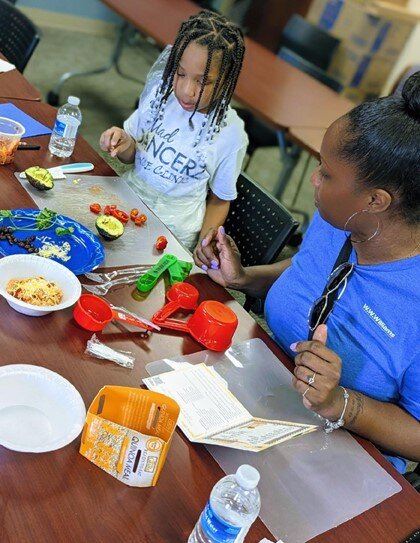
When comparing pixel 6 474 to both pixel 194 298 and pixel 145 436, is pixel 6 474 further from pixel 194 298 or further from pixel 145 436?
pixel 194 298

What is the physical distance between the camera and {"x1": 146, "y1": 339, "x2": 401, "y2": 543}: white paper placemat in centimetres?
100

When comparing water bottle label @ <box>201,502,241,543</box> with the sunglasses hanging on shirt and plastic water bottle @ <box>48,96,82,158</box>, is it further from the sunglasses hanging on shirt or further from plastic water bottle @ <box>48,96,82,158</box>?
plastic water bottle @ <box>48,96,82,158</box>

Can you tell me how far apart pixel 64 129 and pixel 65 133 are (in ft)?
0.05

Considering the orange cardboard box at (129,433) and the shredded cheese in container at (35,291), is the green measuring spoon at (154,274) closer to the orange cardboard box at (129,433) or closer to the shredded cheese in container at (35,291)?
the shredded cheese in container at (35,291)

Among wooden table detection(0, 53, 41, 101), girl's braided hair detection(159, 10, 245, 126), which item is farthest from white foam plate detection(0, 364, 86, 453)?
wooden table detection(0, 53, 41, 101)

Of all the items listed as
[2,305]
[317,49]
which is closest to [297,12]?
[317,49]

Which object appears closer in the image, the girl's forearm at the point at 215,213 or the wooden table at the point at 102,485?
the wooden table at the point at 102,485

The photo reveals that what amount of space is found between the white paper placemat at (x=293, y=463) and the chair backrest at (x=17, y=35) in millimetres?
1763

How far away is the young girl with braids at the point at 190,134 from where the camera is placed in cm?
171

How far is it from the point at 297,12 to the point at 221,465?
505cm

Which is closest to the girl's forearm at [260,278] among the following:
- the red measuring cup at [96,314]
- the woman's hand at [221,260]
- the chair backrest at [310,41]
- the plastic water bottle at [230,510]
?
the woman's hand at [221,260]

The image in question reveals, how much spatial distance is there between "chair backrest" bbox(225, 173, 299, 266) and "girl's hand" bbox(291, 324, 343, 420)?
0.62 meters

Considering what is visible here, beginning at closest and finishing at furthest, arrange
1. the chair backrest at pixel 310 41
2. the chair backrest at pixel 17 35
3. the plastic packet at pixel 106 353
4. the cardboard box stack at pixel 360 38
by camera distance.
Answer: the plastic packet at pixel 106 353 → the chair backrest at pixel 17 35 → the chair backrest at pixel 310 41 → the cardboard box stack at pixel 360 38

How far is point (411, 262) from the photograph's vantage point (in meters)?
1.26
